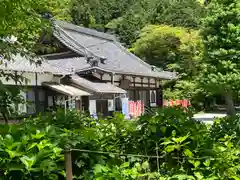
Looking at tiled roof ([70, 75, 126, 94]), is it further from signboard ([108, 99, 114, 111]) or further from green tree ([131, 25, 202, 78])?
green tree ([131, 25, 202, 78])

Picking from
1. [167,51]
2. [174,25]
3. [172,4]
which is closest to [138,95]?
[167,51]

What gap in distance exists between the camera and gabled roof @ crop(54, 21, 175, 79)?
21734 millimetres

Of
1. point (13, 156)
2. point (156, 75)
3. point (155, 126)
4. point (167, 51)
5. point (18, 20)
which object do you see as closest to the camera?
point (13, 156)

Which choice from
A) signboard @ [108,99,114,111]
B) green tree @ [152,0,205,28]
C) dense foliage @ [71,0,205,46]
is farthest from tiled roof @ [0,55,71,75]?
dense foliage @ [71,0,205,46]

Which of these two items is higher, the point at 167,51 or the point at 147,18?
the point at 147,18

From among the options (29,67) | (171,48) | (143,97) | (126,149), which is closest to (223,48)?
(143,97)

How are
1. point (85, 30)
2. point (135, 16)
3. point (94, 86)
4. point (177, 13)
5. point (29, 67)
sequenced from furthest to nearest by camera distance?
point (135, 16) → point (177, 13) → point (85, 30) → point (94, 86) → point (29, 67)

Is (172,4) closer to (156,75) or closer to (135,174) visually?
(156,75)

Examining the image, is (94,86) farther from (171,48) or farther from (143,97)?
(171,48)

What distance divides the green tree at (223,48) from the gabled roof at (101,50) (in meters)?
3.92

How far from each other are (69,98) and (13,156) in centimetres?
1632

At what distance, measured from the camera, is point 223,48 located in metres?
22.9

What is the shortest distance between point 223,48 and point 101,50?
7.84 m

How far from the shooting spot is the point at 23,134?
2.21 metres
